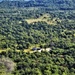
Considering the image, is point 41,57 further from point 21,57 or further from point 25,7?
point 25,7

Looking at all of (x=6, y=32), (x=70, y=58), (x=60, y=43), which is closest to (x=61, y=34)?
(x=60, y=43)

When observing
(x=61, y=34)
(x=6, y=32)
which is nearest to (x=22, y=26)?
(x=6, y=32)

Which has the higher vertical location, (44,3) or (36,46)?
(44,3)

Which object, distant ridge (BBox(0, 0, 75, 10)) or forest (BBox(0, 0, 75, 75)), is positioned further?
distant ridge (BBox(0, 0, 75, 10))

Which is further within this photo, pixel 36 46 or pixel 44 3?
pixel 44 3

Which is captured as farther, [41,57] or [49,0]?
[49,0]

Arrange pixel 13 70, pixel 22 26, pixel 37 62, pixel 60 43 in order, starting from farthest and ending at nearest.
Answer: pixel 22 26 < pixel 60 43 < pixel 37 62 < pixel 13 70

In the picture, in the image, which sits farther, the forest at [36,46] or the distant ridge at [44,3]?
the distant ridge at [44,3]

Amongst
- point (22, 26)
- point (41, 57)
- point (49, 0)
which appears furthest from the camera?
point (49, 0)
